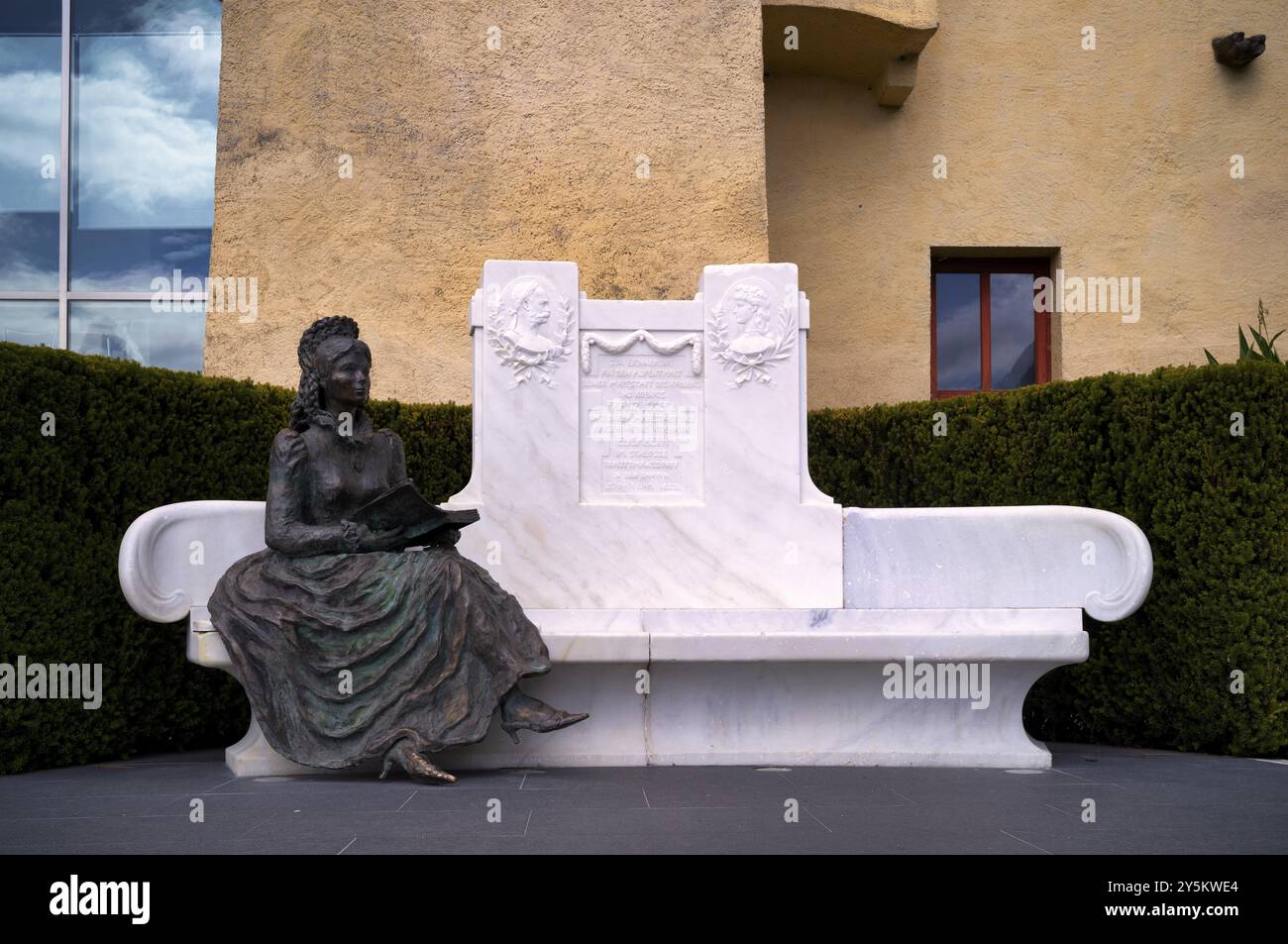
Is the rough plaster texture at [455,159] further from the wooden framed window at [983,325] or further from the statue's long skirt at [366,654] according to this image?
the statue's long skirt at [366,654]

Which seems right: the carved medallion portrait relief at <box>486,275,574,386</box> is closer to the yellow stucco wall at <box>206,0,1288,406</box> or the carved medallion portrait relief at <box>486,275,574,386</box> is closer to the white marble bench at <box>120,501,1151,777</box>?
the white marble bench at <box>120,501,1151,777</box>

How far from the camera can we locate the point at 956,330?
10961 mm

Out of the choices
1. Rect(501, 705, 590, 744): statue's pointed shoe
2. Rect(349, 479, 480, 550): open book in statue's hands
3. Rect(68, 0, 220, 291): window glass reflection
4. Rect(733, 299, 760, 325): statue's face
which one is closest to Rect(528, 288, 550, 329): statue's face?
Rect(733, 299, 760, 325): statue's face

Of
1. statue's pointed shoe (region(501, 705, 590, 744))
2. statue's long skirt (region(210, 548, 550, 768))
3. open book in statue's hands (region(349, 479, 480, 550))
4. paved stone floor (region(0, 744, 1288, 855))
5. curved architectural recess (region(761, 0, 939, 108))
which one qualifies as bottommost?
paved stone floor (region(0, 744, 1288, 855))

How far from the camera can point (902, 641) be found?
210 inches

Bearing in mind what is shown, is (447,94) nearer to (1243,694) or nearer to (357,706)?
(357,706)

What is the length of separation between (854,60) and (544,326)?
217 inches

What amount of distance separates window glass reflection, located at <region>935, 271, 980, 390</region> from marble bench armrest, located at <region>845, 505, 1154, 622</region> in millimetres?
5261

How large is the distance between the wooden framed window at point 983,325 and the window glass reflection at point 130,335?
6716 mm

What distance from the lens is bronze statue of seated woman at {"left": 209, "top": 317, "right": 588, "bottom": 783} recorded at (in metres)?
4.84

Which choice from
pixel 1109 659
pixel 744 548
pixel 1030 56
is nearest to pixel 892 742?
pixel 744 548

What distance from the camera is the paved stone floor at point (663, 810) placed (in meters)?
3.61

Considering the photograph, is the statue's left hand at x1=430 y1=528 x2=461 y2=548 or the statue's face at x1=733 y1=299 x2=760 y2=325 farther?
the statue's face at x1=733 y1=299 x2=760 y2=325

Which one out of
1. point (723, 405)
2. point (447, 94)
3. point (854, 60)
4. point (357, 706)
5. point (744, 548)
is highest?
point (854, 60)
